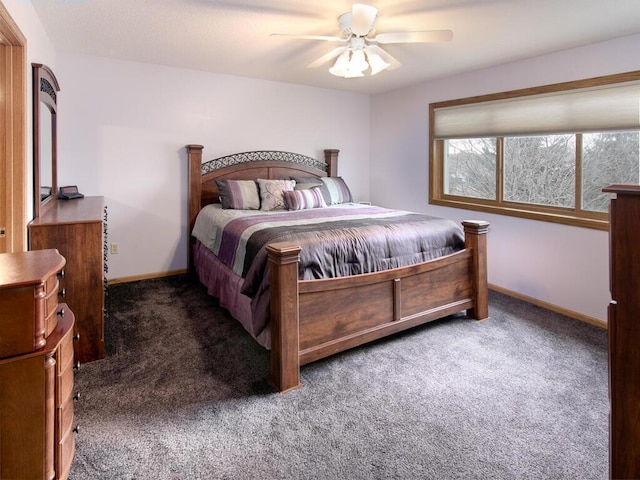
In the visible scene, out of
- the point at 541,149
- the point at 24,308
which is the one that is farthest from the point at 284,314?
the point at 541,149

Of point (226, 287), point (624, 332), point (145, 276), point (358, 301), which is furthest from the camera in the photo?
point (145, 276)

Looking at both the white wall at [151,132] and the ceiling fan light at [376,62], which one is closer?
the ceiling fan light at [376,62]

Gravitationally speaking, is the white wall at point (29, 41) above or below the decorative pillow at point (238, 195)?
above

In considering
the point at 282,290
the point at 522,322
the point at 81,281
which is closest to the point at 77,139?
the point at 81,281

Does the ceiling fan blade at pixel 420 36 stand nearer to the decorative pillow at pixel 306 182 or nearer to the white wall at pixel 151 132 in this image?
the decorative pillow at pixel 306 182

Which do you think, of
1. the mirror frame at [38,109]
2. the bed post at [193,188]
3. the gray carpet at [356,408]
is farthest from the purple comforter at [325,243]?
the mirror frame at [38,109]

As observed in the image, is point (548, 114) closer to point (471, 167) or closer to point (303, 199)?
point (471, 167)

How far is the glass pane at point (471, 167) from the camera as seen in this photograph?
4.15 m

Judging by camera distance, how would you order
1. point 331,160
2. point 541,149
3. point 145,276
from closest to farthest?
point 541,149
point 145,276
point 331,160

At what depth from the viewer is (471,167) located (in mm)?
4367

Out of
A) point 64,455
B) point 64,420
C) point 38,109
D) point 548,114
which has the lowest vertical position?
point 64,455

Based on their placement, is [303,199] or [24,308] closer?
[24,308]

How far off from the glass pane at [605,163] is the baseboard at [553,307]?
35.0 inches

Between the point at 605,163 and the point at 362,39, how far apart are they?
2220 mm
